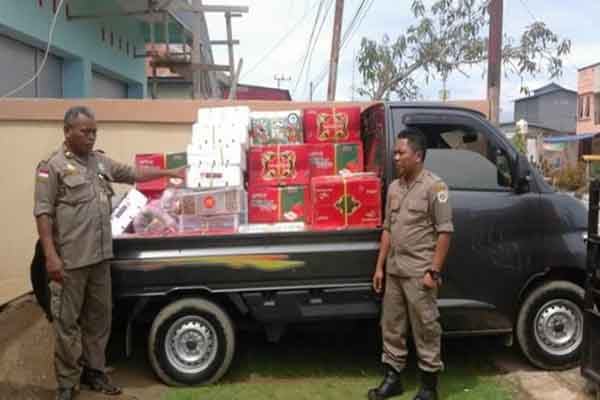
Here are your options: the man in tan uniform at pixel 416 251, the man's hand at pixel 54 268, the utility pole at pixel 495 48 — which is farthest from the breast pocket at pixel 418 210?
the utility pole at pixel 495 48

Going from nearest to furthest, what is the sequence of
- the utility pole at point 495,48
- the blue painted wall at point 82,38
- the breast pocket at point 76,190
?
1. the breast pocket at point 76,190
2. the blue painted wall at point 82,38
3. the utility pole at point 495,48

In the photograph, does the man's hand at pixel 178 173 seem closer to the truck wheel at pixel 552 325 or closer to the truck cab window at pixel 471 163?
the truck cab window at pixel 471 163

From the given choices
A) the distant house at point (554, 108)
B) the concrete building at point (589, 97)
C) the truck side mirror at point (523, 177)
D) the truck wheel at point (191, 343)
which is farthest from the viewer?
the distant house at point (554, 108)

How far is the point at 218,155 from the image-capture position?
4977 mm

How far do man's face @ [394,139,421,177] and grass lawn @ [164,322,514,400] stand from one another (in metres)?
1.67

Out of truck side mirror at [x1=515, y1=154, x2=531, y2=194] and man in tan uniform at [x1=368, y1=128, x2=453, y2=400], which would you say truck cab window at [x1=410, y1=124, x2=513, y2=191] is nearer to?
truck side mirror at [x1=515, y1=154, x2=531, y2=194]

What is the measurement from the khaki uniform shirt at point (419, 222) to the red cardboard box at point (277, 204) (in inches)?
33.5

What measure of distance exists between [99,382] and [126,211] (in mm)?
1280

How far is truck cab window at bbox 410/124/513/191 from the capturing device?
201 inches

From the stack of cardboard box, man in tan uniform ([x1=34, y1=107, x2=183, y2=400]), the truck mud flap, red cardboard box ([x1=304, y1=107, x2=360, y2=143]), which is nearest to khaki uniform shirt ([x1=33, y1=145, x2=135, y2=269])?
man in tan uniform ([x1=34, y1=107, x2=183, y2=400])

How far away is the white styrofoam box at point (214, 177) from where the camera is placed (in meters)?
4.89

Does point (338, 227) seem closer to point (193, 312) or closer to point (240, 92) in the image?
point (193, 312)

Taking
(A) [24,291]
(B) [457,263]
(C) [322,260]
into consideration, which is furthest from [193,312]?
(A) [24,291]

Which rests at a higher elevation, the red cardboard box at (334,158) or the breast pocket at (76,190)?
the red cardboard box at (334,158)
